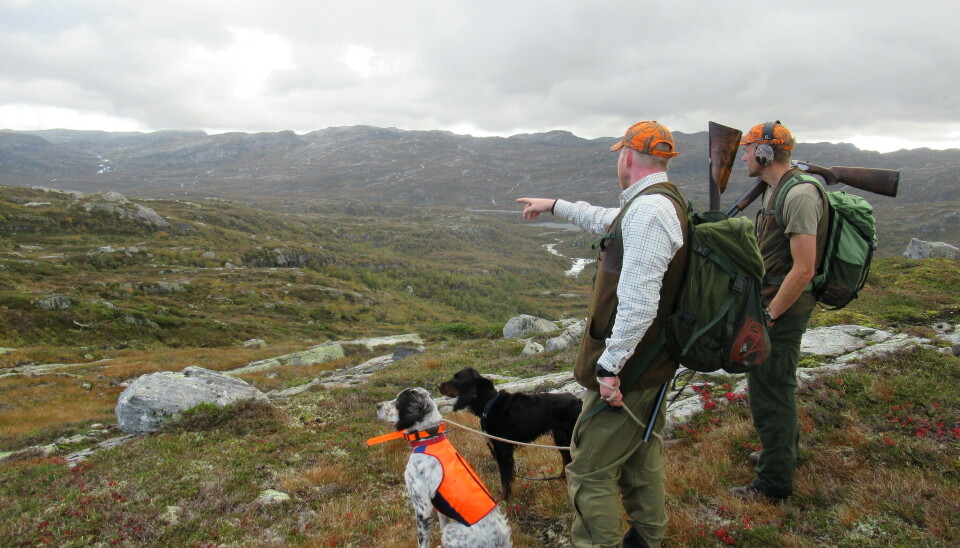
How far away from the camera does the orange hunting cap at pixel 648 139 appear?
10.5ft

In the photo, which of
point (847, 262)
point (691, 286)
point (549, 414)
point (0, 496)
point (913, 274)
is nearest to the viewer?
point (691, 286)

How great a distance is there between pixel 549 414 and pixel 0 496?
7.68m

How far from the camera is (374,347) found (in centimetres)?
2711

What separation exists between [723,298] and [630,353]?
70cm

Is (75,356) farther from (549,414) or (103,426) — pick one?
(549,414)

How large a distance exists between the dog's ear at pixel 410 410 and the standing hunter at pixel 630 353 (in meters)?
1.93

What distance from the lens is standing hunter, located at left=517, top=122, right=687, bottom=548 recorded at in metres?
2.88

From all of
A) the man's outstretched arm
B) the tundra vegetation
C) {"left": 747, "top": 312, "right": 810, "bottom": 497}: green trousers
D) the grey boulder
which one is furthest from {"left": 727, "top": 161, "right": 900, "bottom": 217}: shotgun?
the grey boulder

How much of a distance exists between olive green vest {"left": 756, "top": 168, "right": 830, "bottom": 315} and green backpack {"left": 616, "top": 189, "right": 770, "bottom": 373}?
1481mm

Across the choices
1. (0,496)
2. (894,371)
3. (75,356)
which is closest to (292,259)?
(75,356)

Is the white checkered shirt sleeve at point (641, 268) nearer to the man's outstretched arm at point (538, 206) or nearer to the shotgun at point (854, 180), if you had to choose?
the man's outstretched arm at point (538, 206)

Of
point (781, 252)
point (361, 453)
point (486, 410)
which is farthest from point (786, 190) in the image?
point (361, 453)

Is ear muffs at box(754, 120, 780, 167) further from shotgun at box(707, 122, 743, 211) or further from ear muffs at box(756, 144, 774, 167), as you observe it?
shotgun at box(707, 122, 743, 211)

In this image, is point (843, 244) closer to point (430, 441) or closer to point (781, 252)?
point (781, 252)
